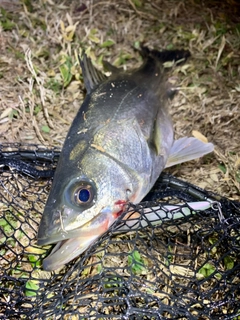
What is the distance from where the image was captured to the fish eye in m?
2.49

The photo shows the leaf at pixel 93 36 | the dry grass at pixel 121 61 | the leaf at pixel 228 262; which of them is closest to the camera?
the leaf at pixel 228 262

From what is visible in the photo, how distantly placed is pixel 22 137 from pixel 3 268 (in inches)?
46.7

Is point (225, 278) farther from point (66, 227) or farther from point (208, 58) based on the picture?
point (208, 58)

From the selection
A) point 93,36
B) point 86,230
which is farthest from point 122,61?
Result: point 86,230

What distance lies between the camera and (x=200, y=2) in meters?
4.55

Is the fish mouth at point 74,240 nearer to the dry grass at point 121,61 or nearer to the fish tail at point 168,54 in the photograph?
the dry grass at point 121,61

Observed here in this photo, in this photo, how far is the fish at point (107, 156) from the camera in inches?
97.6

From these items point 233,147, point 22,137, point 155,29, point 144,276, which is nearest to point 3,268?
point 144,276

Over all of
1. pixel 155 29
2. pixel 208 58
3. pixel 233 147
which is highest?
pixel 155 29

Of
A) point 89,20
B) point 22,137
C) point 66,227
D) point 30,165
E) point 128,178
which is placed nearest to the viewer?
point 66,227

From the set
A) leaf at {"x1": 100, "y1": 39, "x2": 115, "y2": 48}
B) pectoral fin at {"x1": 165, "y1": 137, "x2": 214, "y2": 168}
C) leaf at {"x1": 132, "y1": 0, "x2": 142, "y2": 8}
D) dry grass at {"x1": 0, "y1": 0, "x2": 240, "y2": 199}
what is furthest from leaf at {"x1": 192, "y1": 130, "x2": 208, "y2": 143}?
leaf at {"x1": 132, "y1": 0, "x2": 142, "y2": 8}

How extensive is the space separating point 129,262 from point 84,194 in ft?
2.06

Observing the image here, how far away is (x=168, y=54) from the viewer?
411 cm

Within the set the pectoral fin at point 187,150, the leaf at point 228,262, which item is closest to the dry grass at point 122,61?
the pectoral fin at point 187,150
